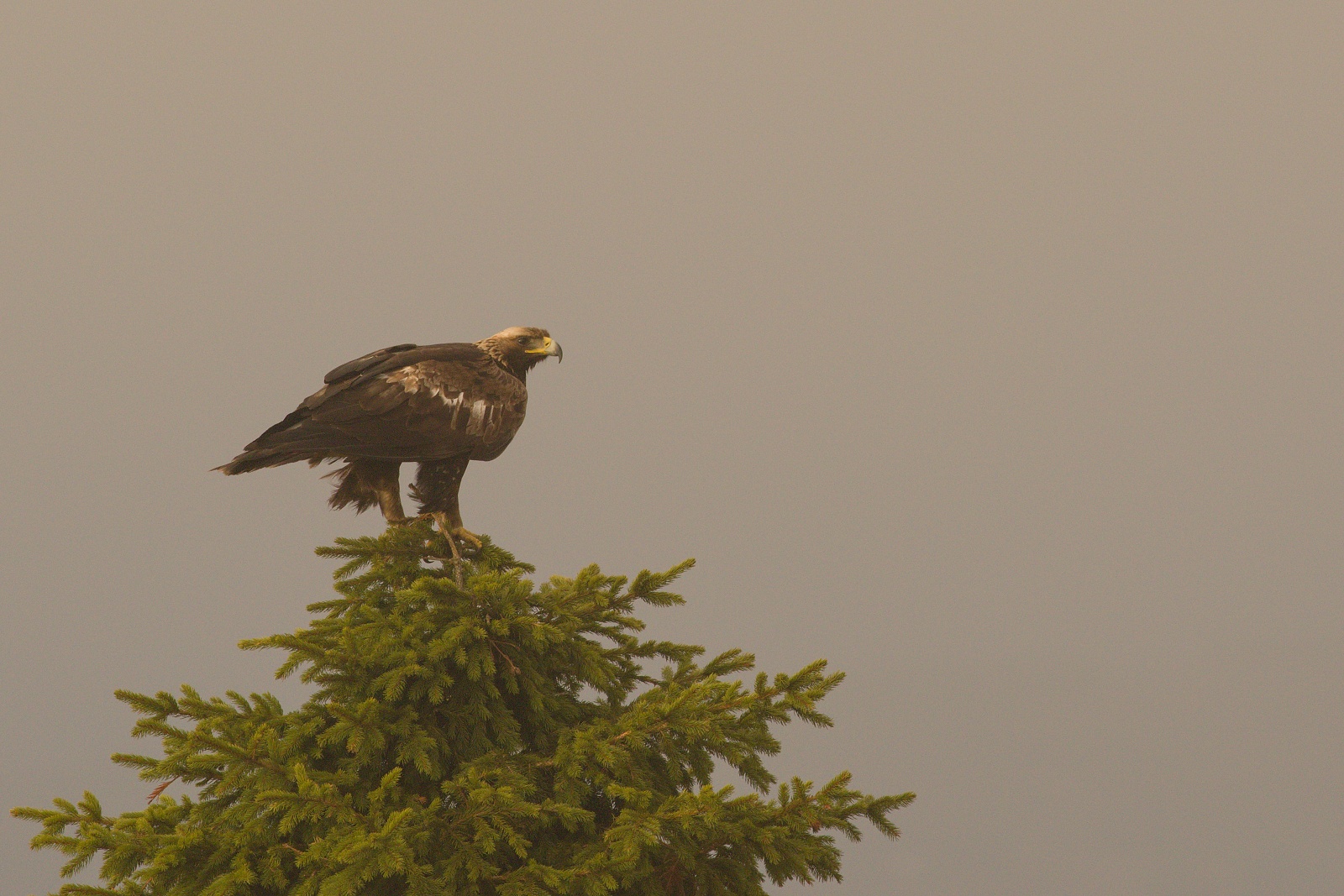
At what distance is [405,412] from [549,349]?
145 cm

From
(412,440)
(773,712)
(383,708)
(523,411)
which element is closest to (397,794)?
(383,708)

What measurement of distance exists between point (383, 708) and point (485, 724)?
2.23ft

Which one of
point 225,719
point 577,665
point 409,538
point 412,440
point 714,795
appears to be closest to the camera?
point 714,795

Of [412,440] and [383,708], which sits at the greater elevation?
[412,440]

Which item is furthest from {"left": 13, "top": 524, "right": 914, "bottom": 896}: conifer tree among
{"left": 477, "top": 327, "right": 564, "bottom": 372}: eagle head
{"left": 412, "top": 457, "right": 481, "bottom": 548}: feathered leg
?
{"left": 477, "top": 327, "right": 564, "bottom": 372}: eagle head

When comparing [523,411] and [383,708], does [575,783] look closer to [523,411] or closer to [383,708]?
[383,708]

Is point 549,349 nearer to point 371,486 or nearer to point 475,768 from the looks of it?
point 371,486

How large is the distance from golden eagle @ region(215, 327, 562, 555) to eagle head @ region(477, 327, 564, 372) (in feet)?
0.09

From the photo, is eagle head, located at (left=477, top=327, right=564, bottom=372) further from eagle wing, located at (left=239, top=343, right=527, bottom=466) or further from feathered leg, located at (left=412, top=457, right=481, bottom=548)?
feathered leg, located at (left=412, top=457, right=481, bottom=548)

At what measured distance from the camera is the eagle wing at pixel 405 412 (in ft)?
26.2

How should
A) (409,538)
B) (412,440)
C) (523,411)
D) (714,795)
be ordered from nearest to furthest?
(714,795) → (409,538) → (412,440) → (523,411)

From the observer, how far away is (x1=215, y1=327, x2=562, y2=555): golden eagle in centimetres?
797

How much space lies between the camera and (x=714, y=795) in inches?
233

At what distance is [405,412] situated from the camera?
812 centimetres
